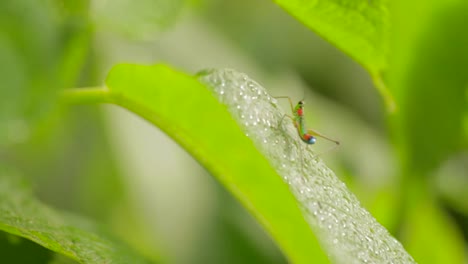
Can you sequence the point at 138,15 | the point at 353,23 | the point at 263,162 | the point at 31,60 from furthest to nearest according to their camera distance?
the point at 138,15, the point at 31,60, the point at 353,23, the point at 263,162

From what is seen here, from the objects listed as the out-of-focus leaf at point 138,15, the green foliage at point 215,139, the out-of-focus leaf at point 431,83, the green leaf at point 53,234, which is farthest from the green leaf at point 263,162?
the out-of-focus leaf at point 138,15

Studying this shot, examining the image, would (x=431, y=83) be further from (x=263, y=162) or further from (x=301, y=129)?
(x=263, y=162)

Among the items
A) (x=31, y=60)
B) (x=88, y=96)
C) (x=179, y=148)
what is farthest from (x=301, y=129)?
(x=179, y=148)

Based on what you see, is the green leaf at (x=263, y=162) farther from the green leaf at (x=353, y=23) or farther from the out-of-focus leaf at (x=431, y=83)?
the out-of-focus leaf at (x=431, y=83)

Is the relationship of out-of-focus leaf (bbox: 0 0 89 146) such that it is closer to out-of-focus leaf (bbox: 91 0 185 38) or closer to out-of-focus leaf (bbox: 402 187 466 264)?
out-of-focus leaf (bbox: 91 0 185 38)

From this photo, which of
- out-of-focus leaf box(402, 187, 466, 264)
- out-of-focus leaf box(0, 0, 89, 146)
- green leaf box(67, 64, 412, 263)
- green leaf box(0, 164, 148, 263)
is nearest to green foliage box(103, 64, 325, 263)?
green leaf box(67, 64, 412, 263)

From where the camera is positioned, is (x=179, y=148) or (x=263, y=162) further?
(x=179, y=148)

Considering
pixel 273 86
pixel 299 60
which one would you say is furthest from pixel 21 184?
pixel 299 60

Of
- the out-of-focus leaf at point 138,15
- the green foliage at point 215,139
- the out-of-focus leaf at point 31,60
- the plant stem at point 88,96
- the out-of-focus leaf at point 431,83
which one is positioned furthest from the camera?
the out-of-focus leaf at point 138,15
